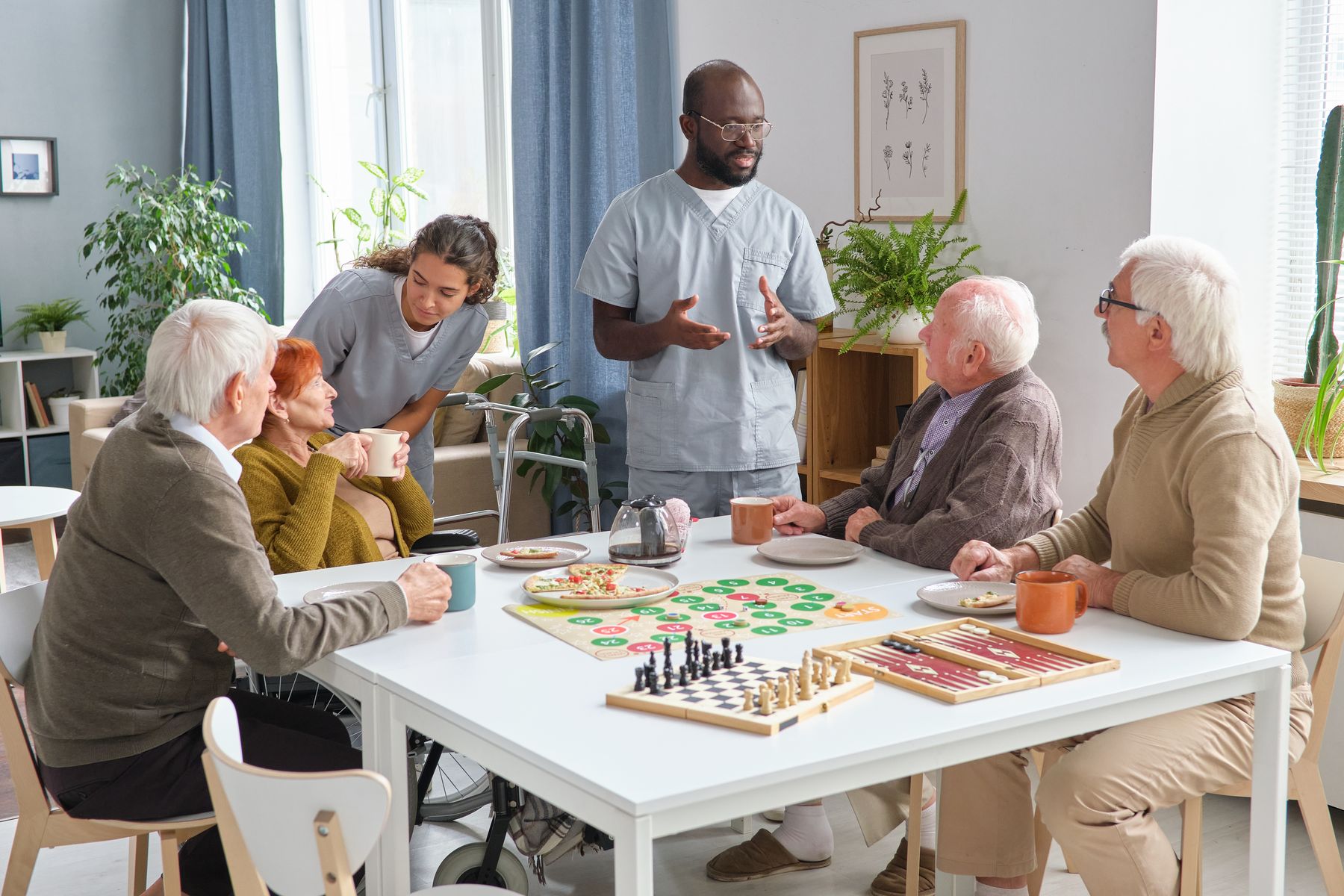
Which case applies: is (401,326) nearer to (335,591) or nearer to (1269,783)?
(335,591)

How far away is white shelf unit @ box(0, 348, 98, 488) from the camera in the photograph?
6.43 meters

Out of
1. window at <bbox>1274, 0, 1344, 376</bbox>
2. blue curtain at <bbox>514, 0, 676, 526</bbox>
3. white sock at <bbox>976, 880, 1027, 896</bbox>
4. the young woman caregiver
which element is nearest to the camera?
white sock at <bbox>976, 880, 1027, 896</bbox>

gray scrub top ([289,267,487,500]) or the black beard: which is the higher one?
the black beard

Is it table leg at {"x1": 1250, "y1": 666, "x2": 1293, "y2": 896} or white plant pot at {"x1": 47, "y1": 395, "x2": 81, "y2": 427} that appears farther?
white plant pot at {"x1": 47, "y1": 395, "x2": 81, "y2": 427}

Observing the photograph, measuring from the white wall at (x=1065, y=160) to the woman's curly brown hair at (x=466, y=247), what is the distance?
139cm

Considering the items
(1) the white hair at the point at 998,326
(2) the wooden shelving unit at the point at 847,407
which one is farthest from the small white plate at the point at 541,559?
(2) the wooden shelving unit at the point at 847,407

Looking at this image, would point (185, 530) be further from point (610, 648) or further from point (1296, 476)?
point (1296, 476)

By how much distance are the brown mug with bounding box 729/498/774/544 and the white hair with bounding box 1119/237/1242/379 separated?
82 cm

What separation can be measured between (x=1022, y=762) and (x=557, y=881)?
1.01 meters

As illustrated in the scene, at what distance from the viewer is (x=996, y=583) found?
220 cm

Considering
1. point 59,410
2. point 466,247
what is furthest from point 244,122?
point 466,247

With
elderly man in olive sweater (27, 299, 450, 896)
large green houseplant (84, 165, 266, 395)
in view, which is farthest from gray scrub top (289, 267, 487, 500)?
large green houseplant (84, 165, 266, 395)

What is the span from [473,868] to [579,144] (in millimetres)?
2968

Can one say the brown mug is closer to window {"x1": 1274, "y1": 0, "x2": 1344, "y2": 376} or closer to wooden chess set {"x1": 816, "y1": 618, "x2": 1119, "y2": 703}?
wooden chess set {"x1": 816, "y1": 618, "x2": 1119, "y2": 703}
